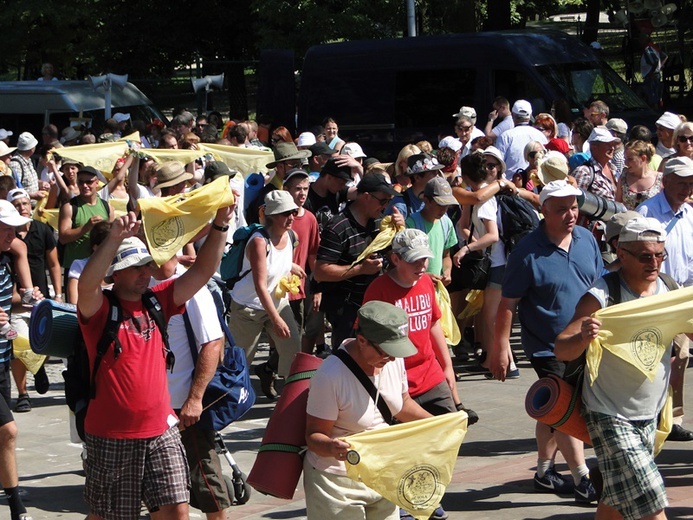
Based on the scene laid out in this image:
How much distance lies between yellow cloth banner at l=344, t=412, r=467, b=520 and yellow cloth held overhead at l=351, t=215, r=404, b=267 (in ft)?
10.4

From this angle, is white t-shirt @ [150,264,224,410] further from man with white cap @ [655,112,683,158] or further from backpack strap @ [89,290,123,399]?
man with white cap @ [655,112,683,158]

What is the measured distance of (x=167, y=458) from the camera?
18.8ft

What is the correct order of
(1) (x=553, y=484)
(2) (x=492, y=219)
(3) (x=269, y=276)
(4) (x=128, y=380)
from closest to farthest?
(4) (x=128, y=380), (1) (x=553, y=484), (3) (x=269, y=276), (2) (x=492, y=219)

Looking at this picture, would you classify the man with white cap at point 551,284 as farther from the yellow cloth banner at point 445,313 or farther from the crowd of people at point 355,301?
the yellow cloth banner at point 445,313

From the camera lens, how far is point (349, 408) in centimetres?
528

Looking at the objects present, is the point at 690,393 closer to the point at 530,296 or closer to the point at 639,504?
the point at 530,296

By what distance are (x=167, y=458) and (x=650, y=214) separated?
3894mm

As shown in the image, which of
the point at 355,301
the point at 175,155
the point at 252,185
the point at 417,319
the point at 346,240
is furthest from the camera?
the point at 252,185

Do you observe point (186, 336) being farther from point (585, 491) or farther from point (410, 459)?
point (585, 491)

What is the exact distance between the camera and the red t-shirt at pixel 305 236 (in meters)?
9.89

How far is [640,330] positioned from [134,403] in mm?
2300

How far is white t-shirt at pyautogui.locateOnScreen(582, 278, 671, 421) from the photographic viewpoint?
5633 mm

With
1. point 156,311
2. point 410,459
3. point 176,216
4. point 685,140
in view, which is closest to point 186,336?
point 156,311

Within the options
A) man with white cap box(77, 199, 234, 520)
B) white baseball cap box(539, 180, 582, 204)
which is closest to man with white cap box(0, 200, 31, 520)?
man with white cap box(77, 199, 234, 520)
